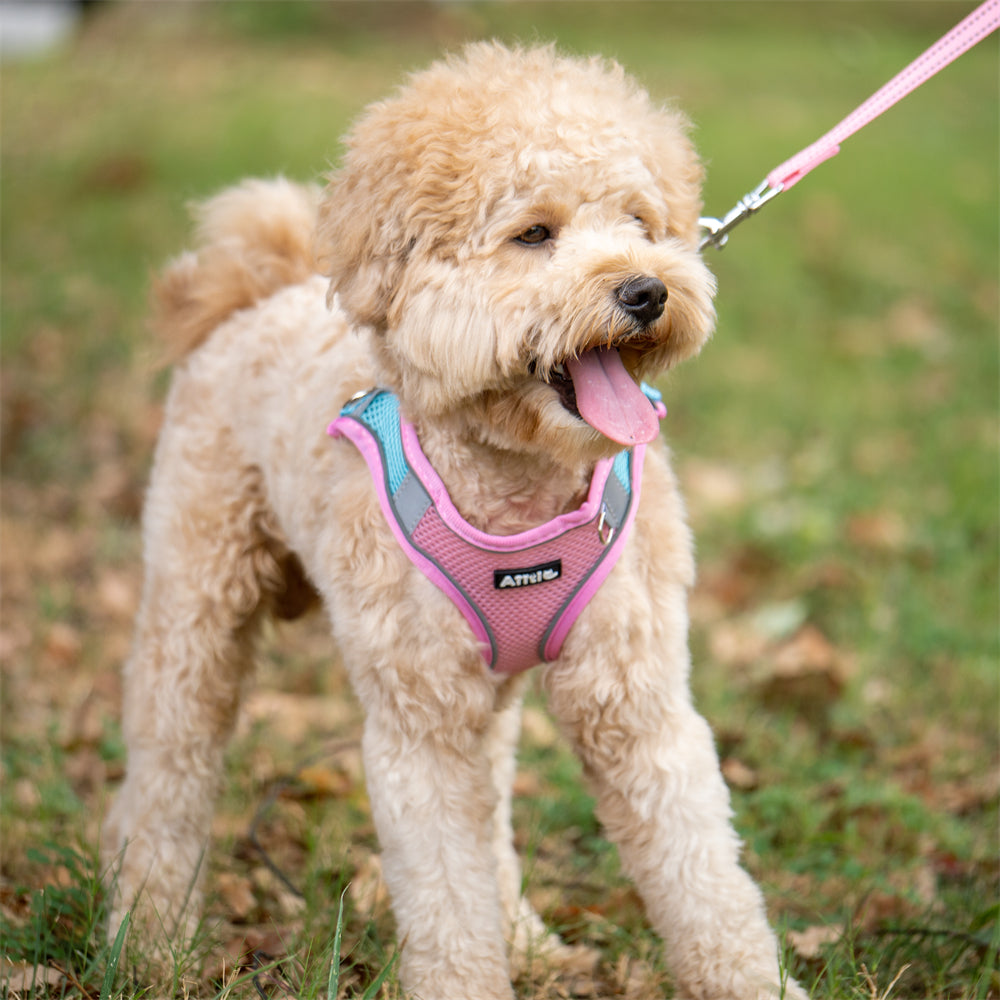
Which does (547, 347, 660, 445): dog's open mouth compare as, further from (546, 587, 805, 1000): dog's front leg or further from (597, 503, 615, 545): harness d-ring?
(546, 587, 805, 1000): dog's front leg

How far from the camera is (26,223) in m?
9.32

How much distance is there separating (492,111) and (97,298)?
6.32m

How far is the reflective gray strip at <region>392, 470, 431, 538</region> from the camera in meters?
2.47

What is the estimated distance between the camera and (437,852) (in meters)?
2.49

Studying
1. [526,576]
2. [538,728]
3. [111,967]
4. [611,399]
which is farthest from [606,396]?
[538,728]

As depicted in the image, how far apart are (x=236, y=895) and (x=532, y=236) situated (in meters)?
2.02

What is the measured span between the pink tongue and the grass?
1119 millimetres

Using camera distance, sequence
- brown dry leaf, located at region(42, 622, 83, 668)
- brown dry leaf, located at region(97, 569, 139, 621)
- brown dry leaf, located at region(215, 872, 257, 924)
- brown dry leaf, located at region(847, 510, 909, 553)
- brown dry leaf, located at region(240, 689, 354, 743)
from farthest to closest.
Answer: brown dry leaf, located at region(847, 510, 909, 553) < brown dry leaf, located at region(97, 569, 139, 621) < brown dry leaf, located at region(42, 622, 83, 668) < brown dry leaf, located at region(240, 689, 354, 743) < brown dry leaf, located at region(215, 872, 257, 924)

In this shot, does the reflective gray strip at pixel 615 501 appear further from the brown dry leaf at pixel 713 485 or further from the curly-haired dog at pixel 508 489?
the brown dry leaf at pixel 713 485

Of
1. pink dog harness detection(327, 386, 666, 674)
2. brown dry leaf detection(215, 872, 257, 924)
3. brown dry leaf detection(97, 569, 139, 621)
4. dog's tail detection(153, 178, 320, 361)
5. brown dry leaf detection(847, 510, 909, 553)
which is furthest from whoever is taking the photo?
brown dry leaf detection(847, 510, 909, 553)

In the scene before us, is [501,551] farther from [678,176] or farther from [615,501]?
[678,176]

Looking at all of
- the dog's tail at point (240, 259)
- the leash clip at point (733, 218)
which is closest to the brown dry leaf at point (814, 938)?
the leash clip at point (733, 218)

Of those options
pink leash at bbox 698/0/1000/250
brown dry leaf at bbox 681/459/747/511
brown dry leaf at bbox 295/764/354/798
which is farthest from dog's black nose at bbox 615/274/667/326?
brown dry leaf at bbox 681/459/747/511

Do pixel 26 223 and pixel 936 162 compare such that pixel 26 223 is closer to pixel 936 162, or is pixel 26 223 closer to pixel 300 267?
pixel 300 267
